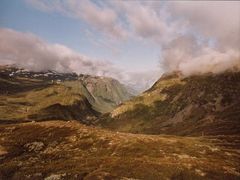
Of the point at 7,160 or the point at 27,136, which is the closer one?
the point at 7,160

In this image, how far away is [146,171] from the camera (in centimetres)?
9894

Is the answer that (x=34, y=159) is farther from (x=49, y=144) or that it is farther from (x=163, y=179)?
(x=163, y=179)

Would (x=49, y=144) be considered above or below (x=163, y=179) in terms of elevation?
above

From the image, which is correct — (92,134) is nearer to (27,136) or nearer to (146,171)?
(27,136)

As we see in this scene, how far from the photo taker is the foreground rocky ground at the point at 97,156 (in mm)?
99062

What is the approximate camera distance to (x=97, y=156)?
120 m

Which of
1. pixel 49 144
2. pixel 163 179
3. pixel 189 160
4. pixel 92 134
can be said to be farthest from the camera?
pixel 92 134

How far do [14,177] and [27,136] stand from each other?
5278cm

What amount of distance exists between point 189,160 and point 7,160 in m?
63.9

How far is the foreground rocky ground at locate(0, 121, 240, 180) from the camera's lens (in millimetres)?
99062

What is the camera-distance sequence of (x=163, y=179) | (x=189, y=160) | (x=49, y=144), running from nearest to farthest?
(x=163, y=179) < (x=189, y=160) < (x=49, y=144)

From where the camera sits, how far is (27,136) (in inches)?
5945

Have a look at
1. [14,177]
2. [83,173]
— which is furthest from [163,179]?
[14,177]

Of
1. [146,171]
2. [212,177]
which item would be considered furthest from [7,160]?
[212,177]
